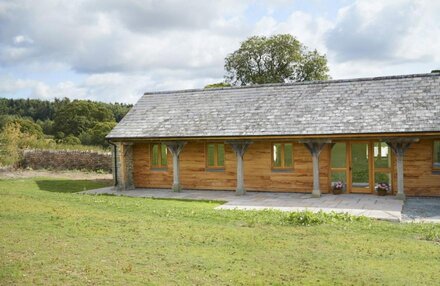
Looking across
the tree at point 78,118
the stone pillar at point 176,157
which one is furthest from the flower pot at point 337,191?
the tree at point 78,118

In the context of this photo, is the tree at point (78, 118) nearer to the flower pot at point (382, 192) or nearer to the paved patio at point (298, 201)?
the paved patio at point (298, 201)

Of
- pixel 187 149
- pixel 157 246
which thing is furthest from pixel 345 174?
pixel 157 246

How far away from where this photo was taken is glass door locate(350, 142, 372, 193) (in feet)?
56.2

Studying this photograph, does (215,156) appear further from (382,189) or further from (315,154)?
(382,189)

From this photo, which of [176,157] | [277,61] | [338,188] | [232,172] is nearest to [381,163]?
[338,188]

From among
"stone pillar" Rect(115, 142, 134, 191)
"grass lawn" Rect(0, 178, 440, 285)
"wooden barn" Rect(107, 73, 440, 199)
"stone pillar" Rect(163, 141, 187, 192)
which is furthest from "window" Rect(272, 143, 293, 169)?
"stone pillar" Rect(115, 142, 134, 191)

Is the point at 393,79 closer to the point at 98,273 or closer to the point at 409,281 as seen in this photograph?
the point at 409,281

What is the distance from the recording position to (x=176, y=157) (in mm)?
19016

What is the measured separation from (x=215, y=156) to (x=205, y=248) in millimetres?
10640

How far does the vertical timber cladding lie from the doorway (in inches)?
22.7

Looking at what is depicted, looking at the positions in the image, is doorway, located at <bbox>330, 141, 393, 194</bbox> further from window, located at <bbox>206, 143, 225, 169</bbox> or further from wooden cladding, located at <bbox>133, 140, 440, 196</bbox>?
window, located at <bbox>206, 143, 225, 169</bbox>

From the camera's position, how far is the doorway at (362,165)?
55.8ft

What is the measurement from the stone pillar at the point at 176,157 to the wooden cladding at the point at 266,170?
0.96 m

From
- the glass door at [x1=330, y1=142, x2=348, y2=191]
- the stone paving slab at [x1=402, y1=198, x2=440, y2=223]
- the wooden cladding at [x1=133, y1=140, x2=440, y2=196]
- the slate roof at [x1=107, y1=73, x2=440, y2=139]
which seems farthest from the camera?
the glass door at [x1=330, y1=142, x2=348, y2=191]
